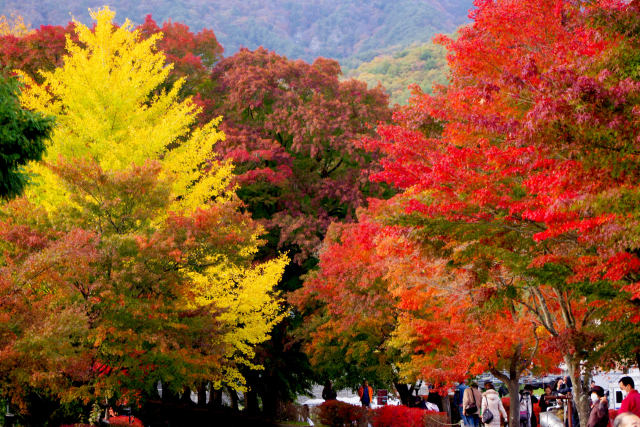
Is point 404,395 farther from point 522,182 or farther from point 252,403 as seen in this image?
point 522,182

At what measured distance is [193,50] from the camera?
113 ft

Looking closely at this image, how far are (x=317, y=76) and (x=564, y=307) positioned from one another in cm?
2001

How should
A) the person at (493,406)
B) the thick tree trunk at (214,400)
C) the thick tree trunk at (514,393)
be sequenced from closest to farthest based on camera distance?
the person at (493,406), the thick tree trunk at (514,393), the thick tree trunk at (214,400)

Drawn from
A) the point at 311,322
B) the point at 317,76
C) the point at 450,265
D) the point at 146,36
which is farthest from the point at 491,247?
the point at 146,36

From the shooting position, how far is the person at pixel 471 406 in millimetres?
17250

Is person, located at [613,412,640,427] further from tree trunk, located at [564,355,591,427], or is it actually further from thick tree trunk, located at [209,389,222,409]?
thick tree trunk, located at [209,389,222,409]

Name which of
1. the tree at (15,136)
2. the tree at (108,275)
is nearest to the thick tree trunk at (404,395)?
the tree at (108,275)

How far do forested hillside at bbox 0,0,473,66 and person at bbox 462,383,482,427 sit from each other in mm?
82566

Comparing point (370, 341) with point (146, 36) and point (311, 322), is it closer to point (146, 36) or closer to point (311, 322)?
point (311, 322)

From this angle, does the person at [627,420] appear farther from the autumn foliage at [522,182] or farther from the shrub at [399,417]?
the shrub at [399,417]

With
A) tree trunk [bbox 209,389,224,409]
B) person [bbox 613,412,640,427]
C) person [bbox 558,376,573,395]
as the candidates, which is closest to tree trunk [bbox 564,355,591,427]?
person [bbox 613,412,640,427]

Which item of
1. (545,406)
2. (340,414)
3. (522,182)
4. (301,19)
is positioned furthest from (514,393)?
(301,19)

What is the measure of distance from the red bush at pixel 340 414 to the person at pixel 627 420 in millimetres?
14176

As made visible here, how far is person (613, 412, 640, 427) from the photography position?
379 inches
